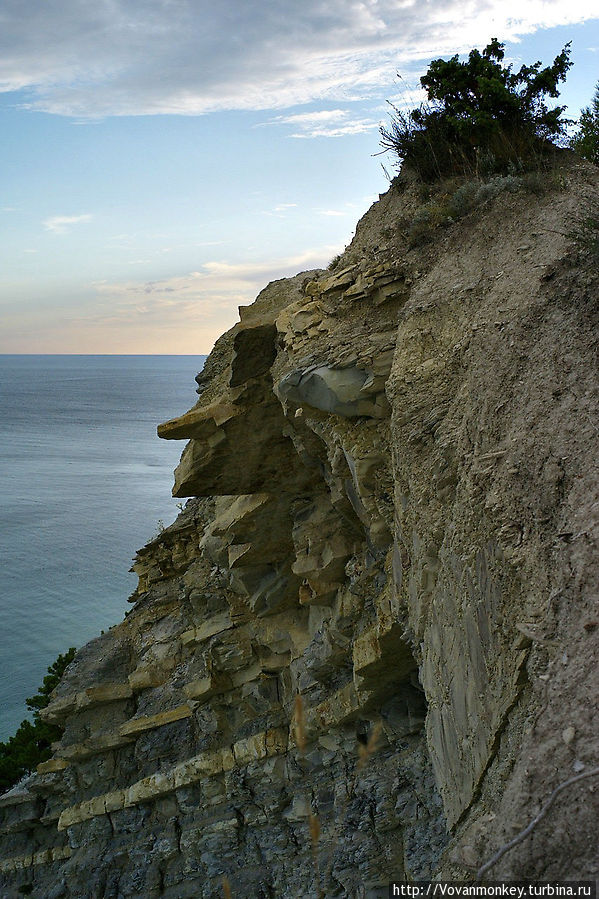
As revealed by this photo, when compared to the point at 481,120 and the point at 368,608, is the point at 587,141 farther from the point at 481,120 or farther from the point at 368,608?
the point at 368,608

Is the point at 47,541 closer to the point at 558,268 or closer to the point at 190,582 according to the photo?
the point at 190,582

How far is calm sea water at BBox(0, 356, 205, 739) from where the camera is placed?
3156 centimetres

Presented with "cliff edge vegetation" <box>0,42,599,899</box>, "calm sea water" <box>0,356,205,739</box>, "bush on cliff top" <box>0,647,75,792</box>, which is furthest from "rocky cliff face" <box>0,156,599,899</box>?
"calm sea water" <box>0,356,205,739</box>

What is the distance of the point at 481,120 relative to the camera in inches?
448

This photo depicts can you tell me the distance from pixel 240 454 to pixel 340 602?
132 inches

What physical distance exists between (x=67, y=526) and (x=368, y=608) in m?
40.1

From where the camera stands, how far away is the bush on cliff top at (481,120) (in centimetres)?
1136

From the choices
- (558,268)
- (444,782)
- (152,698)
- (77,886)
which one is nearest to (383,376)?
(558,268)

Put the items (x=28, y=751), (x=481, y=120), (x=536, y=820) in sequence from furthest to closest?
1. (x=28, y=751)
2. (x=481, y=120)
3. (x=536, y=820)

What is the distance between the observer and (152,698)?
1811cm

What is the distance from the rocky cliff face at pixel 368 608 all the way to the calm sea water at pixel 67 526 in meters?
11.0

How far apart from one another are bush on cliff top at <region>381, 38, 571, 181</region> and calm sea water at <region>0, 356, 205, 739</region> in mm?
23883

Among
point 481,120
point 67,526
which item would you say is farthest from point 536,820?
point 67,526

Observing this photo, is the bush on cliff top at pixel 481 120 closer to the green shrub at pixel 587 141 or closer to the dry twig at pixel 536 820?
the green shrub at pixel 587 141
